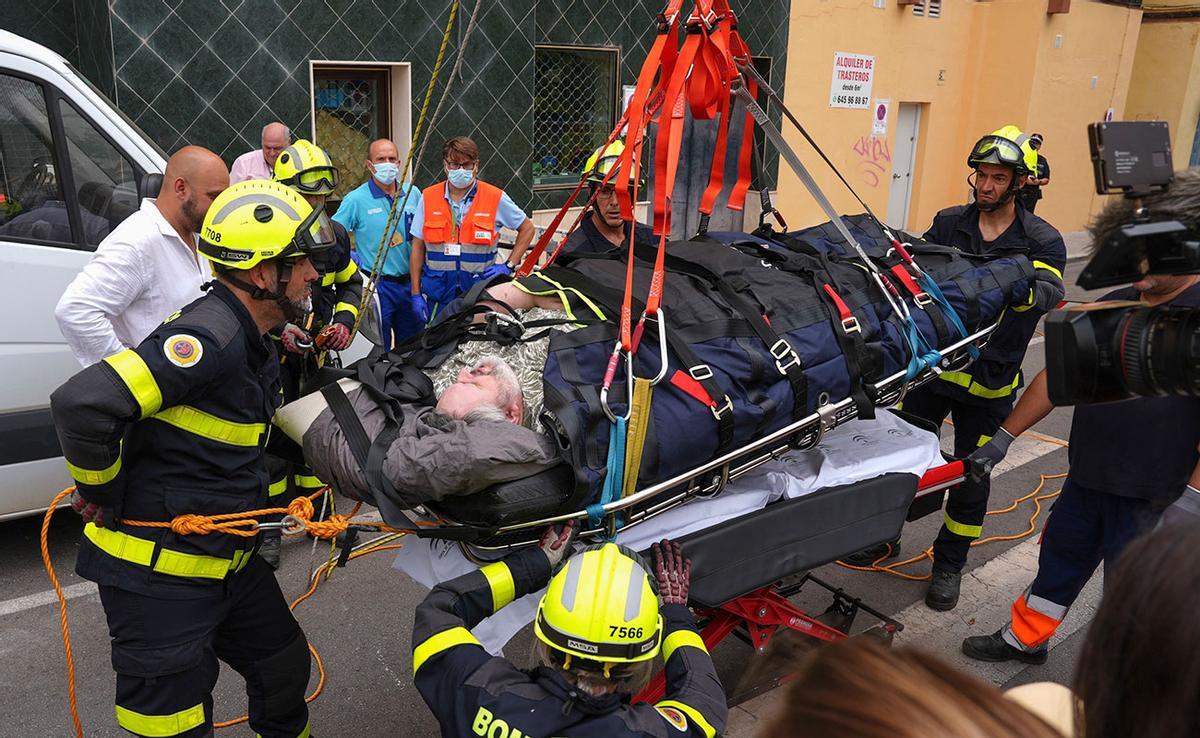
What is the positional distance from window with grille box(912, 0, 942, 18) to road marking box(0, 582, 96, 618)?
12344 millimetres

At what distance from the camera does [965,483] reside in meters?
4.14

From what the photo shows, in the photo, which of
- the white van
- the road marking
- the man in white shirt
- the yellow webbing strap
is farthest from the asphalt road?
the man in white shirt

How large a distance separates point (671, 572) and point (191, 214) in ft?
7.79

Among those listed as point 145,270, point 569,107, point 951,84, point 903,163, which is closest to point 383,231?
point 145,270

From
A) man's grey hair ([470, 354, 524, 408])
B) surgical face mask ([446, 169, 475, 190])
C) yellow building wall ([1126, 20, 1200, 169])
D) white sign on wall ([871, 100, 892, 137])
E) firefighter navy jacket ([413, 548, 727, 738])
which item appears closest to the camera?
firefighter navy jacket ([413, 548, 727, 738])

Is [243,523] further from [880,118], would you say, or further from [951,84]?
[951,84]

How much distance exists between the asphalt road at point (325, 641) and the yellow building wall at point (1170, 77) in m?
15.5

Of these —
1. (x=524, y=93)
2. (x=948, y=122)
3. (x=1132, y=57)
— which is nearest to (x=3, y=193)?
(x=524, y=93)

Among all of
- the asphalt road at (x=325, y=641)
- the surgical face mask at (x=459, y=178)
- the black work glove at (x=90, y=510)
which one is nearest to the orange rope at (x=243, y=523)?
the black work glove at (x=90, y=510)

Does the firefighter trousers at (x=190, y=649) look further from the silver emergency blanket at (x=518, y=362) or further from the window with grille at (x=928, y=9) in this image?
the window with grille at (x=928, y=9)

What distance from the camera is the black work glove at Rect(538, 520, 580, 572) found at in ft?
8.43

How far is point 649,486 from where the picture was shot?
8.83 ft

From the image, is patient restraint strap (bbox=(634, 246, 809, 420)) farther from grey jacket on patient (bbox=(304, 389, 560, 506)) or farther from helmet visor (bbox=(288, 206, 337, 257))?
helmet visor (bbox=(288, 206, 337, 257))

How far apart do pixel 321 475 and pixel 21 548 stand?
2.69m
